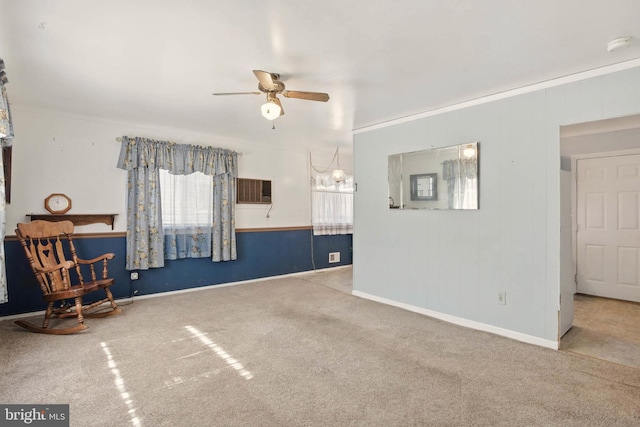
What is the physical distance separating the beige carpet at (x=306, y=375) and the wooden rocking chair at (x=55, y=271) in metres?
0.15

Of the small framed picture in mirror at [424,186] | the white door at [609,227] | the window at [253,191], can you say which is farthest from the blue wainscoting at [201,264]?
the white door at [609,227]

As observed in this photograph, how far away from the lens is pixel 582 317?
345 centimetres

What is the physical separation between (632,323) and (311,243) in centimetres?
436

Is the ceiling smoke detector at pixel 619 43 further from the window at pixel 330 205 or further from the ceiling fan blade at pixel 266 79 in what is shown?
the window at pixel 330 205

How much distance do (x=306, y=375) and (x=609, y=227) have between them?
14.0ft

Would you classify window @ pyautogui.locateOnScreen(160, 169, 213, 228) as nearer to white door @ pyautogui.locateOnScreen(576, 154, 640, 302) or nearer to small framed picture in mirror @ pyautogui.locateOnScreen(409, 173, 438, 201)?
small framed picture in mirror @ pyautogui.locateOnScreen(409, 173, 438, 201)

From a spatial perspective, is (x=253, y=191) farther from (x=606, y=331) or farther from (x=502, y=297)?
(x=606, y=331)

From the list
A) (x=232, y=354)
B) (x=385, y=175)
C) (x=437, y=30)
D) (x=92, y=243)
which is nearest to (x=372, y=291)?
(x=385, y=175)

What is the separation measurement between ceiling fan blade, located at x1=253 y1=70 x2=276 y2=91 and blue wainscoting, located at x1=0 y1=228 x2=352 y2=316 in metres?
2.98

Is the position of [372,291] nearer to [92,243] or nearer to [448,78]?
[448,78]

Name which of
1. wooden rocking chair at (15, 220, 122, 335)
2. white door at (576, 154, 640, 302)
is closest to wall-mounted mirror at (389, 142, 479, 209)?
white door at (576, 154, 640, 302)

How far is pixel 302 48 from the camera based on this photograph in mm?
2281

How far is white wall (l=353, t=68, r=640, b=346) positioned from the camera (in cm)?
273

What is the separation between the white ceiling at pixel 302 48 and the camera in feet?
6.09
